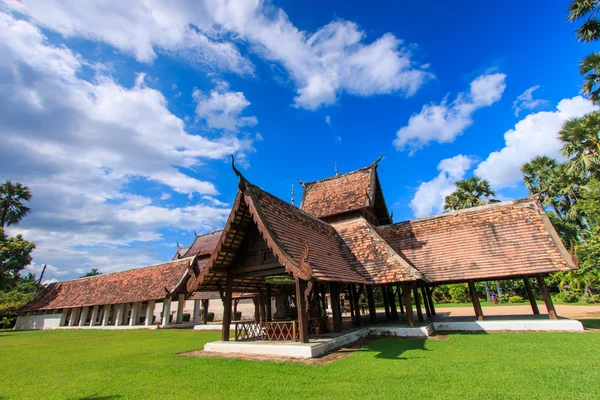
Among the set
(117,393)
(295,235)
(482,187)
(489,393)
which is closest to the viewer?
(489,393)

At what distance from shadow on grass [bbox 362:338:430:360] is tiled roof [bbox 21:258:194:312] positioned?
15834 mm

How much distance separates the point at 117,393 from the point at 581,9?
22.4 metres

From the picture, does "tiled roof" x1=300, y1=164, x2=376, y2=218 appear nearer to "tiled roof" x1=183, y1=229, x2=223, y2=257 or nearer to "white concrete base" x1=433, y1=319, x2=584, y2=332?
"white concrete base" x1=433, y1=319, x2=584, y2=332

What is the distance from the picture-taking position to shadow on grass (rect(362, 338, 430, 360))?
300 inches

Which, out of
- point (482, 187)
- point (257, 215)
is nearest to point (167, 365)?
point (257, 215)

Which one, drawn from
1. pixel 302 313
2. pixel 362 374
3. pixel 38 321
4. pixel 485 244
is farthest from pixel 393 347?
pixel 38 321

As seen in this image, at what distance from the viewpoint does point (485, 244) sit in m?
12.4

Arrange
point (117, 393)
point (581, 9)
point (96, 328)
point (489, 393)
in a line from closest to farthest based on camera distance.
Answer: point (489, 393) < point (117, 393) < point (581, 9) < point (96, 328)

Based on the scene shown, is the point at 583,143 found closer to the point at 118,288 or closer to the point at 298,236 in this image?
the point at 298,236

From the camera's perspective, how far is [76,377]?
682 cm

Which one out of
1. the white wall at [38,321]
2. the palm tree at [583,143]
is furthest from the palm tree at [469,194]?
the white wall at [38,321]

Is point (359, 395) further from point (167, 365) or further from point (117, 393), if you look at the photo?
point (167, 365)

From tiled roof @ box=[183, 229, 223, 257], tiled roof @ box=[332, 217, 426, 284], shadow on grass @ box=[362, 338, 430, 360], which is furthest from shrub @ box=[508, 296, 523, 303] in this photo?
tiled roof @ box=[183, 229, 223, 257]

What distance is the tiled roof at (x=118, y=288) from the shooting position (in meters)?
22.0
